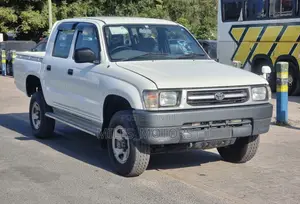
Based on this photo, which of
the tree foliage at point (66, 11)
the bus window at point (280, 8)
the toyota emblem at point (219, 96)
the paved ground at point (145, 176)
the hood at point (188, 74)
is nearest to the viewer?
the paved ground at point (145, 176)

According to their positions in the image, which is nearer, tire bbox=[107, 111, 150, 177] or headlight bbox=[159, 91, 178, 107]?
headlight bbox=[159, 91, 178, 107]

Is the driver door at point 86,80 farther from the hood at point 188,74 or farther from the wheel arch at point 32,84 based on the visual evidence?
the wheel arch at point 32,84

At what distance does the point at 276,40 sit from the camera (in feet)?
50.0

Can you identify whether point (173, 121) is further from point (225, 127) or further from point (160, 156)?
point (160, 156)

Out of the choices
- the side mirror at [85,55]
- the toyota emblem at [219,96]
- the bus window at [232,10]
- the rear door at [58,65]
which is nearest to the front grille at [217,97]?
the toyota emblem at [219,96]

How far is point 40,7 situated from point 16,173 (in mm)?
27686

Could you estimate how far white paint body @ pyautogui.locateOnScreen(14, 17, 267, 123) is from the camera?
19.5 feet

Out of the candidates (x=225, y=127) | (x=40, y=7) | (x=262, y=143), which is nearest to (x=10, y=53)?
(x=40, y=7)

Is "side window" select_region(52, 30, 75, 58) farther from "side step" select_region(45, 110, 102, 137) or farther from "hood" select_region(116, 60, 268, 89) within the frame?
"hood" select_region(116, 60, 268, 89)

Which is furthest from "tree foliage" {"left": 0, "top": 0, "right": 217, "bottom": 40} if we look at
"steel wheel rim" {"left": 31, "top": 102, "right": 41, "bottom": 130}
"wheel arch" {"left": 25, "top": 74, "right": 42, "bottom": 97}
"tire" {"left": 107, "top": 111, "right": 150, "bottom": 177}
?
"tire" {"left": 107, "top": 111, "right": 150, "bottom": 177}

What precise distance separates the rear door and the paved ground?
810mm

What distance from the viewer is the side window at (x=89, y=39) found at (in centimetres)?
715

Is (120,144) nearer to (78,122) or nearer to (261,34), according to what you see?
(78,122)

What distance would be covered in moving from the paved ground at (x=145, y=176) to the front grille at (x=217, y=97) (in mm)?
961
